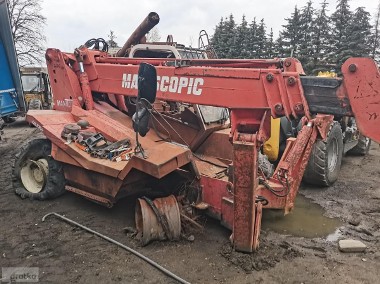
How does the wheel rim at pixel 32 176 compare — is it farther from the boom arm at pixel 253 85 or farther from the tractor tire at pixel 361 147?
the tractor tire at pixel 361 147

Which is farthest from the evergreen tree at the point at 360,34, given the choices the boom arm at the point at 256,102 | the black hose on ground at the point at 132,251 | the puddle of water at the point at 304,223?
the black hose on ground at the point at 132,251

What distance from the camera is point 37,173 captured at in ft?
17.0

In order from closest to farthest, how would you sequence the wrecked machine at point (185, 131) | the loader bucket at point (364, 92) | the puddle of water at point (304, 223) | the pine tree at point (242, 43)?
the loader bucket at point (364, 92) → the wrecked machine at point (185, 131) → the puddle of water at point (304, 223) → the pine tree at point (242, 43)

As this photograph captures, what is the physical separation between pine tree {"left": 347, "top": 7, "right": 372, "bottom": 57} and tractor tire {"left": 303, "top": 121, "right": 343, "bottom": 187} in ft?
57.1

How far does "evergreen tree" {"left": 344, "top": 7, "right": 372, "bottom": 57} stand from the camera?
71.2ft

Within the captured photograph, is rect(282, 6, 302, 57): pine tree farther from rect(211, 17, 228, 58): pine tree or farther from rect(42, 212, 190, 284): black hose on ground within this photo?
rect(42, 212, 190, 284): black hose on ground

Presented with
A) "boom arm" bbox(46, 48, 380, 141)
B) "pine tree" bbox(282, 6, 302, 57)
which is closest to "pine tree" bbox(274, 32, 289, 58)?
"pine tree" bbox(282, 6, 302, 57)

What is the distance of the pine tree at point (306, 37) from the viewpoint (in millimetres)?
23328

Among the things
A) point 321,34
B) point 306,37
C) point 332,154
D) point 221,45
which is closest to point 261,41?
point 221,45

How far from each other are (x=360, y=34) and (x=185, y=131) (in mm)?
20695

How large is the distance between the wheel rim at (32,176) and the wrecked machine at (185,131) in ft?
0.05

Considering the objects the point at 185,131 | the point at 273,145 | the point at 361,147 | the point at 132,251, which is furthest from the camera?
the point at 361,147

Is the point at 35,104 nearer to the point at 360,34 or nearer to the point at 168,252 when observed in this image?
the point at 168,252

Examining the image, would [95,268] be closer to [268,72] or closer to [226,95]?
[226,95]
